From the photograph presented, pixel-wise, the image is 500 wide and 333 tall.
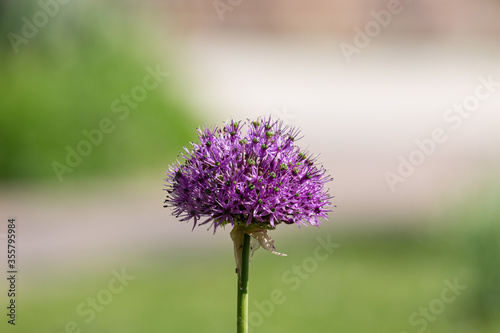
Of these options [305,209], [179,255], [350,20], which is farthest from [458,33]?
[305,209]

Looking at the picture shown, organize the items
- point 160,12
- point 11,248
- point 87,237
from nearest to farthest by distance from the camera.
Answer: point 11,248 → point 87,237 → point 160,12

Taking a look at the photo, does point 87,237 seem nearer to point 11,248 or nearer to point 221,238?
point 11,248

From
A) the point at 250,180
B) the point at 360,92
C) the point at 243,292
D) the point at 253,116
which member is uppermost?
the point at 360,92
